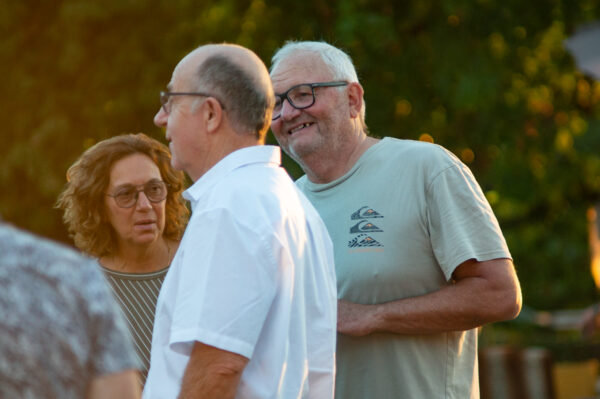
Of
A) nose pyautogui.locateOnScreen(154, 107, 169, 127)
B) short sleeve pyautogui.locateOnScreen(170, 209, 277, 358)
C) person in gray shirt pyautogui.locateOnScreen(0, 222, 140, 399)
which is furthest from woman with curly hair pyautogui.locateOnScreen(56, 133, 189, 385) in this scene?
person in gray shirt pyautogui.locateOnScreen(0, 222, 140, 399)

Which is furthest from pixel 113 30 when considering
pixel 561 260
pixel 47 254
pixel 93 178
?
pixel 47 254

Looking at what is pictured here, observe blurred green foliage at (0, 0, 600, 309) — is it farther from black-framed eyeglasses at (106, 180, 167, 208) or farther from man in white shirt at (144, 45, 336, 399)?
man in white shirt at (144, 45, 336, 399)

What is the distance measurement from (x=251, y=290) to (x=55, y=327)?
737mm

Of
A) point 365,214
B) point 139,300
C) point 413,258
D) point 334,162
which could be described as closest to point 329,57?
point 334,162

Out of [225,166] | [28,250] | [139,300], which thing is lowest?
[28,250]

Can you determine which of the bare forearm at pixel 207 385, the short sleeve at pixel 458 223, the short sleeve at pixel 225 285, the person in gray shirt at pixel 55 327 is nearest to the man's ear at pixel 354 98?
the short sleeve at pixel 458 223

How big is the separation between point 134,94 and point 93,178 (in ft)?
17.0

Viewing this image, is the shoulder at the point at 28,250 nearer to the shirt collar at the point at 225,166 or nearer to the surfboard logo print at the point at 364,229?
the shirt collar at the point at 225,166

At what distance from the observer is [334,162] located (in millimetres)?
3330

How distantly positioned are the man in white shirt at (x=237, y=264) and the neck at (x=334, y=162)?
82 centimetres

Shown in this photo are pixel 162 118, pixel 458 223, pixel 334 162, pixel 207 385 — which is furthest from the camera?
pixel 334 162

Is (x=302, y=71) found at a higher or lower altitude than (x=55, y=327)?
higher

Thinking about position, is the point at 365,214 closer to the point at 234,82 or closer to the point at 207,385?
the point at 234,82

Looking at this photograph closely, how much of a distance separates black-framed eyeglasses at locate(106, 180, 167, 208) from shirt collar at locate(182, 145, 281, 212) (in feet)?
3.99
